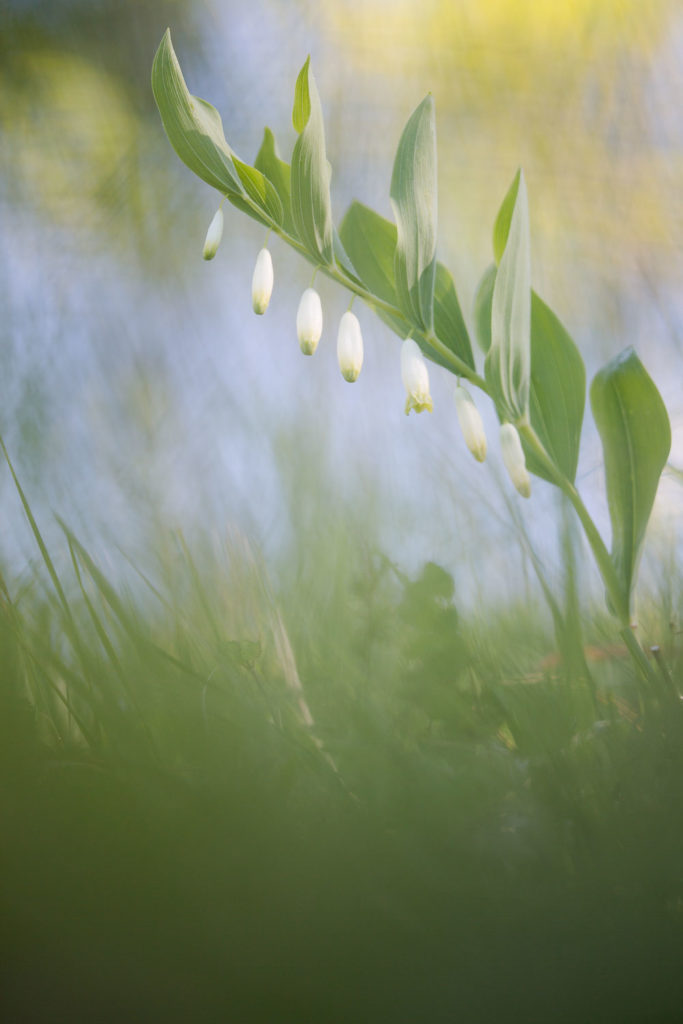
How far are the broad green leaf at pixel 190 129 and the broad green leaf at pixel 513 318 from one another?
0.23 meters

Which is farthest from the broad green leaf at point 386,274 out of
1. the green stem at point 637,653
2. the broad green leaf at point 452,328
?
the green stem at point 637,653

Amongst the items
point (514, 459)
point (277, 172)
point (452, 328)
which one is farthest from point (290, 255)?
point (514, 459)

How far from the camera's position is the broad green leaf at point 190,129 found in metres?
0.50

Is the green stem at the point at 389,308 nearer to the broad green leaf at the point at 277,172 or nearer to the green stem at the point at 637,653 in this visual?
the broad green leaf at the point at 277,172

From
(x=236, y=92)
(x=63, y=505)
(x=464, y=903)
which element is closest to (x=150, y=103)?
(x=236, y=92)

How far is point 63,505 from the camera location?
1.89 ft

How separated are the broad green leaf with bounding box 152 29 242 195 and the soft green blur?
13cm

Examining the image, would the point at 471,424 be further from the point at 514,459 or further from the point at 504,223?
the point at 504,223

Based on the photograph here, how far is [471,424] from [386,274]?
177 millimetres

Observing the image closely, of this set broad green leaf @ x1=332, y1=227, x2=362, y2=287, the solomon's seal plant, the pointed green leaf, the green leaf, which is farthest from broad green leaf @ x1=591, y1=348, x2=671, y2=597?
the pointed green leaf

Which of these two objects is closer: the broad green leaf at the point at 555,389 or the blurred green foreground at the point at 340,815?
the blurred green foreground at the point at 340,815

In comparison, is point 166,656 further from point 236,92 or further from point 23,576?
point 236,92

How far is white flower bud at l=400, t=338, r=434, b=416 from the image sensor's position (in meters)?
0.52

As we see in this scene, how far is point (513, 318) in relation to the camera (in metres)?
0.53
